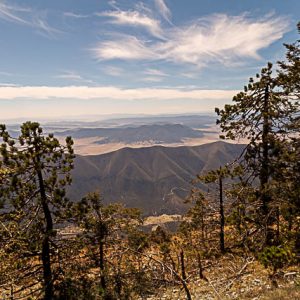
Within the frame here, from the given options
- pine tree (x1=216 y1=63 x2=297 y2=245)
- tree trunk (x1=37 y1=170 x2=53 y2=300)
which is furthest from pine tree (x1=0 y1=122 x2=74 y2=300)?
pine tree (x1=216 y1=63 x2=297 y2=245)

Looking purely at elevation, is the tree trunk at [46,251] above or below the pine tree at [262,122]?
below

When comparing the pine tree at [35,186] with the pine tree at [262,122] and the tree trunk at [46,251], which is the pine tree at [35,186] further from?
the pine tree at [262,122]

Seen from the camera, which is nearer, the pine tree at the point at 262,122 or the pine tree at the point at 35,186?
the pine tree at the point at 35,186

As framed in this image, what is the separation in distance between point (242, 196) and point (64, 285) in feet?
40.5

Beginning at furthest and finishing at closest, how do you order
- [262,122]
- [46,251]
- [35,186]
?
1. [262,122]
2. [46,251]
3. [35,186]

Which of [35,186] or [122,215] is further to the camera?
[122,215]

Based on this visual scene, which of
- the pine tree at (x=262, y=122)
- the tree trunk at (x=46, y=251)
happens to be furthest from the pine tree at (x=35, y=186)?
the pine tree at (x=262, y=122)

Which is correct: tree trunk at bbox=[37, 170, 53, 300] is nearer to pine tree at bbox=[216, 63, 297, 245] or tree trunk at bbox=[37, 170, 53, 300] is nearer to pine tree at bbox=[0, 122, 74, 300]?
pine tree at bbox=[0, 122, 74, 300]

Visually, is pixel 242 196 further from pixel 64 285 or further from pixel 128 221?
pixel 64 285

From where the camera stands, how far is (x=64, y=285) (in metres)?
15.9

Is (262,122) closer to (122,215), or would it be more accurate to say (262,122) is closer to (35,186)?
(122,215)

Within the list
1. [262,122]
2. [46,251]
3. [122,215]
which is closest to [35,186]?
[46,251]

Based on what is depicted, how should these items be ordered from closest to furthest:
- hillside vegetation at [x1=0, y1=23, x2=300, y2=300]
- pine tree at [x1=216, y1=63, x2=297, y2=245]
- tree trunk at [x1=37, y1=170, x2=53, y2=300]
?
1. hillside vegetation at [x1=0, y1=23, x2=300, y2=300]
2. tree trunk at [x1=37, y1=170, x2=53, y2=300]
3. pine tree at [x1=216, y1=63, x2=297, y2=245]

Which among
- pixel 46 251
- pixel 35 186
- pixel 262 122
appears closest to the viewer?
pixel 35 186
